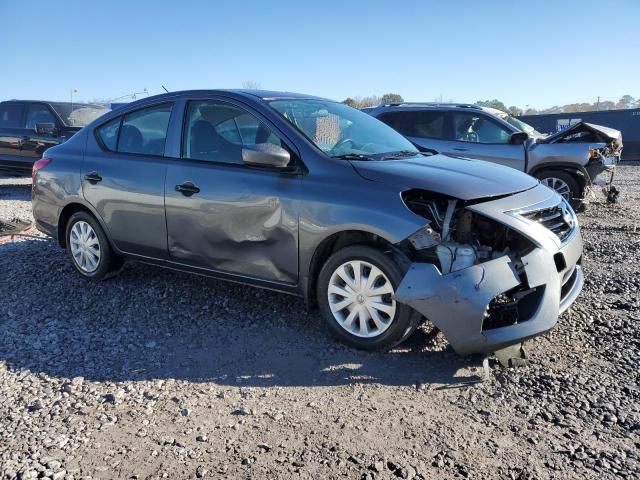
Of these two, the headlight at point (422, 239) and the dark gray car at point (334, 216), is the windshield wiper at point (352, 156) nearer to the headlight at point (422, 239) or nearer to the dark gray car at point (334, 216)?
the dark gray car at point (334, 216)

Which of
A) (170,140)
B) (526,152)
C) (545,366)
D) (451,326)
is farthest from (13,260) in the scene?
(526,152)

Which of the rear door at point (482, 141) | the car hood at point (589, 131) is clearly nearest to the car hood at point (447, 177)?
the rear door at point (482, 141)

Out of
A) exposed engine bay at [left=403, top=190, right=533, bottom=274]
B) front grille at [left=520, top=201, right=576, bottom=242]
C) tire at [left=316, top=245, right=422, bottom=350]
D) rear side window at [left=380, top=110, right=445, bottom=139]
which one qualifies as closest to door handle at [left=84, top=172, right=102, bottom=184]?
tire at [left=316, top=245, right=422, bottom=350]

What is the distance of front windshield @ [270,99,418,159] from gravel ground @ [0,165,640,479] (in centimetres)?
140

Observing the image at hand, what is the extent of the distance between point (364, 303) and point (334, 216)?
0.64m

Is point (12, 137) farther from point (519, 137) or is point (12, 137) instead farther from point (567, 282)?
point (567, 282)

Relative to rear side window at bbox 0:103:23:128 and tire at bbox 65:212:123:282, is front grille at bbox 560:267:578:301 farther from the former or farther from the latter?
rear side window at bbox 0:103:23:128

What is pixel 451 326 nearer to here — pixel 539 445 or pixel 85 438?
pixel 539 445

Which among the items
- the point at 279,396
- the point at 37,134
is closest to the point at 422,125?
the point at 279,396

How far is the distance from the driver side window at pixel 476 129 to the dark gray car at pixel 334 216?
4.94 meters

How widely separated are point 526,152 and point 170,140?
6656 mm

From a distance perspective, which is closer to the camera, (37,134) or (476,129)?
(476,129)

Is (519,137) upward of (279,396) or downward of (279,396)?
upward

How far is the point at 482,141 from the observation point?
31.5 feet
